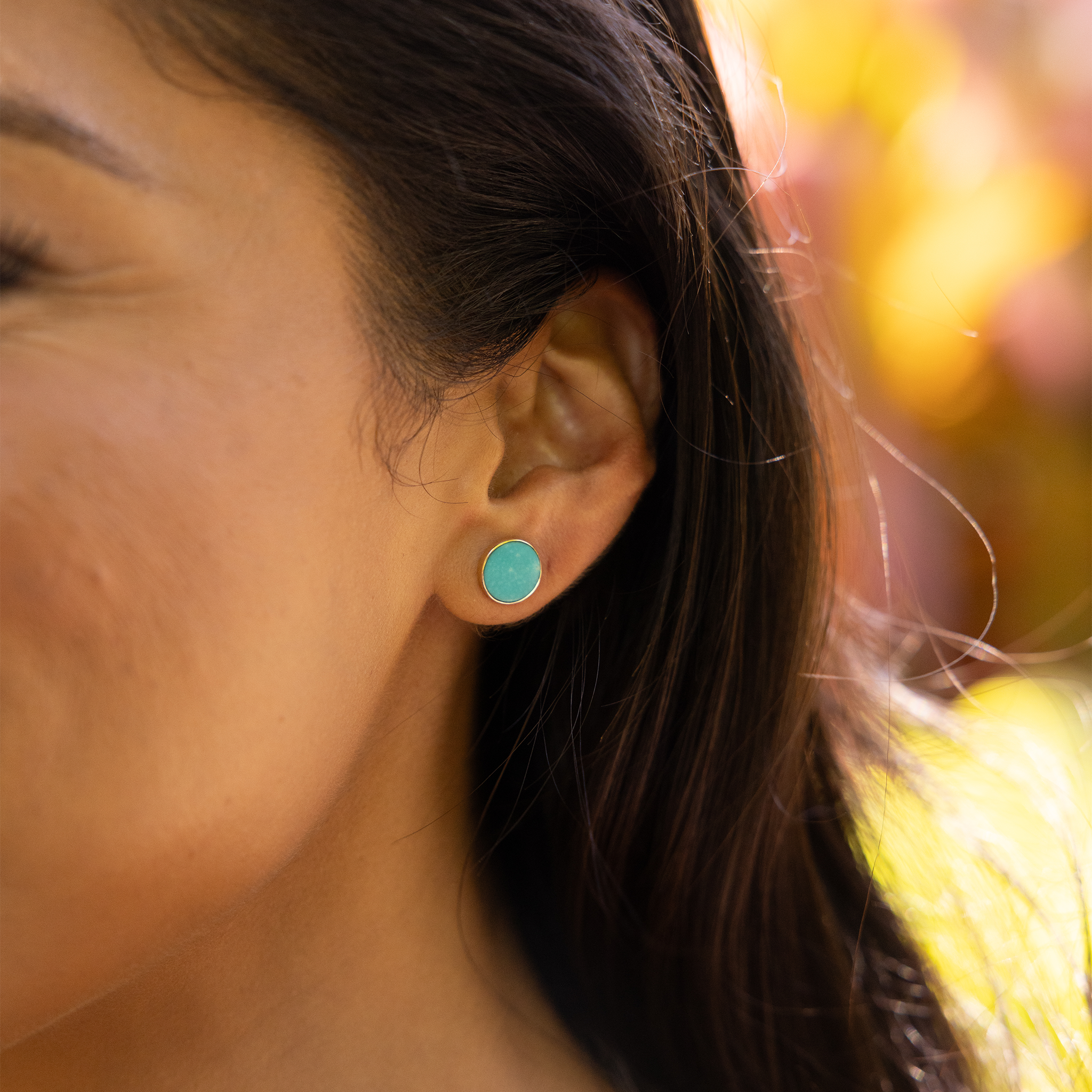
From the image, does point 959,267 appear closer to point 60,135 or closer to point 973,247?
point 973,247

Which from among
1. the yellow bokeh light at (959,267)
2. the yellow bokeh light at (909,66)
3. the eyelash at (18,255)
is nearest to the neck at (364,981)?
the eyelash at (18,255)

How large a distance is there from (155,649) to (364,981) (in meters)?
0.39

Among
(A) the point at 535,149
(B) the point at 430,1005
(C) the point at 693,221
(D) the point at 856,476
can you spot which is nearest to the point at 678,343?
(C) the point at 693,221

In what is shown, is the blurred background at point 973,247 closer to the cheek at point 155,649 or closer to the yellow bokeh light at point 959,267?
the yellow bokeh light at point 959,267

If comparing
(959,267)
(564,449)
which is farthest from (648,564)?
(959,267)

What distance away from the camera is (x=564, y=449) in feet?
3.03

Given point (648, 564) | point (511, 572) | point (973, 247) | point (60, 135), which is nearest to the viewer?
point (60, 135)

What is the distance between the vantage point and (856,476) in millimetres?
1187

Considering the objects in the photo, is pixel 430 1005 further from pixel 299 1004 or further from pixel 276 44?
pixel 276 44

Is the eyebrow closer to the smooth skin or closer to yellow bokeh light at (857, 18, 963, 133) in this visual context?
the smooth skin

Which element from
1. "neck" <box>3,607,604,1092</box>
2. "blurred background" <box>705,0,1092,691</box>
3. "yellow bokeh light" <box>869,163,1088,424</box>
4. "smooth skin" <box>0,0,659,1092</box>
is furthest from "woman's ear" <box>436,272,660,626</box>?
"yellow bokeh light" <box>869,163,1088,424</box>

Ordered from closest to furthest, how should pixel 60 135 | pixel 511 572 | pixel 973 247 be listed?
pixel 60 135, pixel 511 572, pixel 973 247

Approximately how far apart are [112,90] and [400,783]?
23.3 inches

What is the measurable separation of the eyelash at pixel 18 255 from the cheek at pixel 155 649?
0.08 metres
